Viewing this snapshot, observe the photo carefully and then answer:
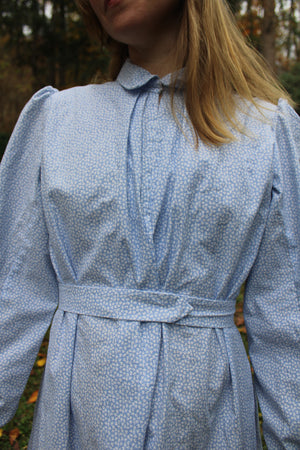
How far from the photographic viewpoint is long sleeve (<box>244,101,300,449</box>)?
4.04 feet

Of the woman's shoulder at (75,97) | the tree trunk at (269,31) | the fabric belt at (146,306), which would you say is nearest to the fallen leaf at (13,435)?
the fabric belt at (146,306)

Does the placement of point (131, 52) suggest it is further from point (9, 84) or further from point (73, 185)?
point (9, 84)

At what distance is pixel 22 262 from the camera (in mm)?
1298

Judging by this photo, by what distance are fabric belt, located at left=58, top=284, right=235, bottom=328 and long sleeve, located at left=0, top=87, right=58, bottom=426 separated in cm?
15

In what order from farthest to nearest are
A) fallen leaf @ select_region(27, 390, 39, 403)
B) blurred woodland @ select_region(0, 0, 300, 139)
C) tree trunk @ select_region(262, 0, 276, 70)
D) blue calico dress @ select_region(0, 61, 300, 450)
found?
blurred woodland @ select_region(0, 0, 300, 139) → tree trunk @ select_region(262, 0, 276, 70) → fallen leaf @ select_region(27, 390, 39, 403) → blue calico dress @ select_region(0, 61, 300, 450)

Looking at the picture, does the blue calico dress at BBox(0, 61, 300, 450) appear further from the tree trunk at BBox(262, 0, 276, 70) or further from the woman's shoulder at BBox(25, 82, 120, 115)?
the tree trunk at BBox(262, 0, 276, 70)

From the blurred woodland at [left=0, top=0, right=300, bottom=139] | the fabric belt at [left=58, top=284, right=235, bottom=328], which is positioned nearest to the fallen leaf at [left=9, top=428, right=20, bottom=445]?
the fabric belt at [left=58, top=284, right=235, bottom=328]

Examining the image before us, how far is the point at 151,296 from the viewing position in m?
1.17

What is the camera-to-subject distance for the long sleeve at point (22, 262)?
50.0 inches

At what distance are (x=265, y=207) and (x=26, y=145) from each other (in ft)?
2.29

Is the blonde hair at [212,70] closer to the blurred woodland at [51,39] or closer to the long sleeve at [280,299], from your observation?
the long sleeve at [280,299]

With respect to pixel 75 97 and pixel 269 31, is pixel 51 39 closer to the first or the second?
pixel 269 31

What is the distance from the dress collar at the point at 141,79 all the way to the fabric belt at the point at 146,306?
1.93 ft

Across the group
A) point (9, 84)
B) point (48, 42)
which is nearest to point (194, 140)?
point (48, 42)
